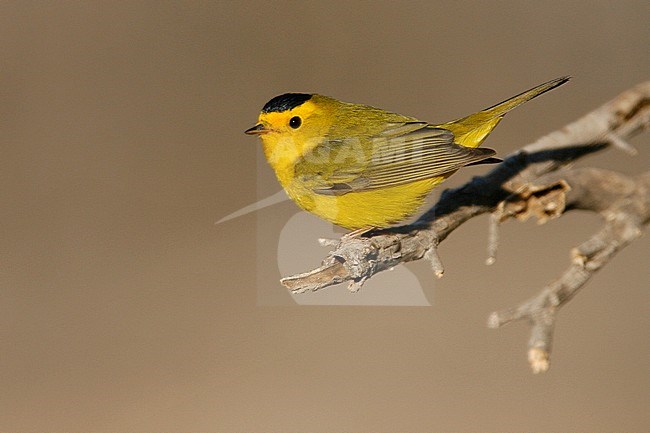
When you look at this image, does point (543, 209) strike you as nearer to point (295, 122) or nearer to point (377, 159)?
point (377, 159)

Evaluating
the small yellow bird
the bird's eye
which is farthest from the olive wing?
the bird's eye

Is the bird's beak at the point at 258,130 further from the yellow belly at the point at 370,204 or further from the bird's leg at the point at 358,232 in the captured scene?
the bird's leg at the point at 358,232

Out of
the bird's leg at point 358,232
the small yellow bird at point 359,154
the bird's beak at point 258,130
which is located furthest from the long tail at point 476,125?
the bird's beak at point 258,130

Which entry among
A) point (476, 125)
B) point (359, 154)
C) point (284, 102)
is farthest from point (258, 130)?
point (476, 125)

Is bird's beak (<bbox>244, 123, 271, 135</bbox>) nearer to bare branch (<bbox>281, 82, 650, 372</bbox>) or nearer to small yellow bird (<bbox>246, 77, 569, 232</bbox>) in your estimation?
small yellow bird (<bbox>246, 77, 569, 232</bbox>)

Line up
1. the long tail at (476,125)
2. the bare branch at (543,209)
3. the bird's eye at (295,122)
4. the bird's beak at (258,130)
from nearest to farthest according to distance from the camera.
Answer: the bare branch at (543,209), the bird's beak at (258,130), the bird's eye at (295,122), the long tail at (476,125)

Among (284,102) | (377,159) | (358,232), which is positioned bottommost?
(358,232)

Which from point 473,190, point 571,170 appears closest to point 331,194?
point 473,190
